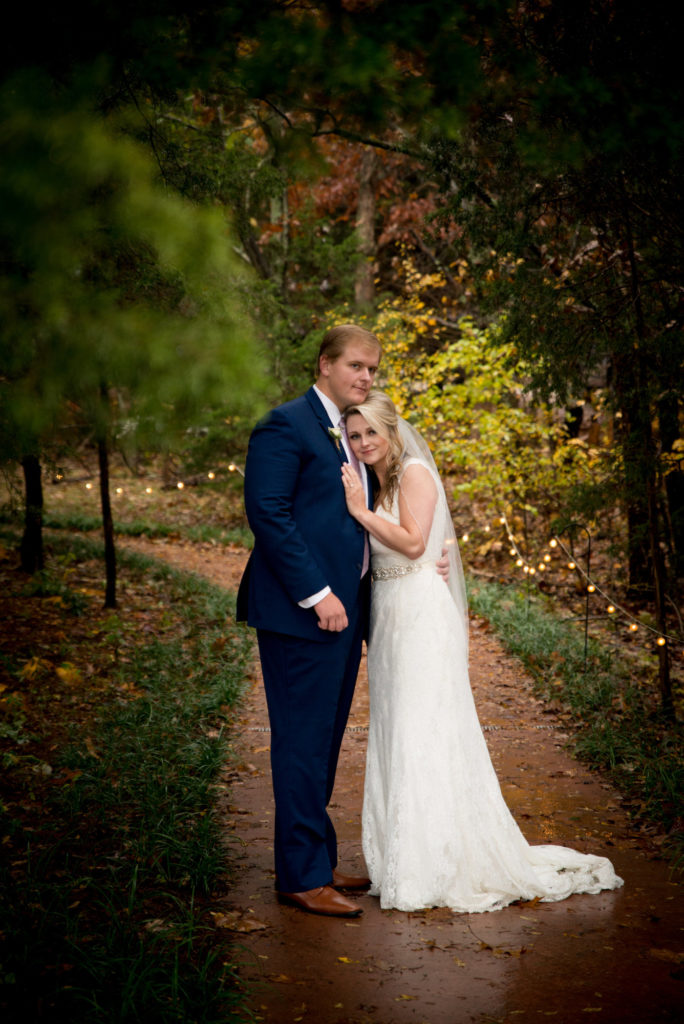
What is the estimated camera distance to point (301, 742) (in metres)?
3.76

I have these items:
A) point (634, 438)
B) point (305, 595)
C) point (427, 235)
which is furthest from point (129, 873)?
point (427, 235)

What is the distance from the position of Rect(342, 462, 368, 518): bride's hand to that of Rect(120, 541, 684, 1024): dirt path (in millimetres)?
1699

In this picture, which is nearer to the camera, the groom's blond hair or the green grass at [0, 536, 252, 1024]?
the green grass at [0, 536, 252, 1024]

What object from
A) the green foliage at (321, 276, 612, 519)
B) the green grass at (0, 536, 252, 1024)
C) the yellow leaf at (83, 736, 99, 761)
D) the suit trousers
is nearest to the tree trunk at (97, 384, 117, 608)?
the green grass at (0, 536, 252, 1024)

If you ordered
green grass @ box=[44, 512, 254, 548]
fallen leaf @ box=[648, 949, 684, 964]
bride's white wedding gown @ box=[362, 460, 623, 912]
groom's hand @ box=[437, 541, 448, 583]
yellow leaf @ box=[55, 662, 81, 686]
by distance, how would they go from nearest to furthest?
fallen leaf @ box=[648, 949, 684, 964]
bride's white wedding gown @ box=[362, 460, 623, 912]
groom's hand @ box=[437, 541, 448, 583]
yellow leaf @ box=[55, 662, 81, 686]
green grass @ box=[44, 512, 254, 548]

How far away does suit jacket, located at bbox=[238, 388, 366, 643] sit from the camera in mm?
3635

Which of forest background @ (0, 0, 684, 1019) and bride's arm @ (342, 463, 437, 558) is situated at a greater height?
forest background @ (0, 0, 684, 1019)

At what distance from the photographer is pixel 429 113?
11.0ft

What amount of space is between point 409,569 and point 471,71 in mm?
2086

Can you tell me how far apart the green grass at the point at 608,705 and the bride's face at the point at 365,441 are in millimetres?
2428

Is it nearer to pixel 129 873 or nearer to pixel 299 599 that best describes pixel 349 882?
pixel 129 873

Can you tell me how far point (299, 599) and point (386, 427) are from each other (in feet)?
2.93

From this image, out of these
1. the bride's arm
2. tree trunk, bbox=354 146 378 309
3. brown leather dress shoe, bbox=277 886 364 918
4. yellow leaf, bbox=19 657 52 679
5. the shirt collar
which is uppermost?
tree trunk, bbox=354 146 378 309

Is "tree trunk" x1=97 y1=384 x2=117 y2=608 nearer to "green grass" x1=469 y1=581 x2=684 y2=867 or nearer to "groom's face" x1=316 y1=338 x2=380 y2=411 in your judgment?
"green grass" x1=469 y1=581 x2=684 y2=867
